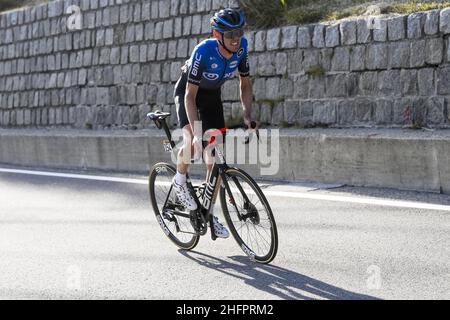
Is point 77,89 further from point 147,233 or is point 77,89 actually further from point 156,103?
point 147,233

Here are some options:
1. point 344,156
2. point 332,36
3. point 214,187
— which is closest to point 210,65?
point 214,187

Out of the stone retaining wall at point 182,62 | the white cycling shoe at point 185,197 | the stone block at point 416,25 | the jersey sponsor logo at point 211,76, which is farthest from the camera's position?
the stone retaining wall at point 182,62

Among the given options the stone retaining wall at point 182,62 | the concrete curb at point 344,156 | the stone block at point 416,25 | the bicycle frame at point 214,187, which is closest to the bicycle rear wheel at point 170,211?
the bicycle frame at point 214,187

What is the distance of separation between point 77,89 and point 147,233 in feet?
30.9

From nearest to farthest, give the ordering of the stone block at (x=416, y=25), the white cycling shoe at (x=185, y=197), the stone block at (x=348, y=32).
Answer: the white cycling shoe at (x=185, y=197) → the stone block at (x=416, y=25) → the stone block at (x=348, y=32)

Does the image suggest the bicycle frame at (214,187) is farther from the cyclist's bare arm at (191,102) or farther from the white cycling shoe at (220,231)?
the cyclist's bare arm at (191,102)

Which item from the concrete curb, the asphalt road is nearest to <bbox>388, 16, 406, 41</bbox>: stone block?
the concrete curb

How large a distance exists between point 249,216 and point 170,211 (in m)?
1.23

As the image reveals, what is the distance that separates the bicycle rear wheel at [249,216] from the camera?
21.4 ft

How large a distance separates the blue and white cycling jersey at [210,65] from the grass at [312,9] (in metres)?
5.43

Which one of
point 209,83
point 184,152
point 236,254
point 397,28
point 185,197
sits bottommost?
point 236,254

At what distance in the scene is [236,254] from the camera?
283 inches

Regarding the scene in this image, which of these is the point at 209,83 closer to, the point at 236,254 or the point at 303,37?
the point at 236,254
